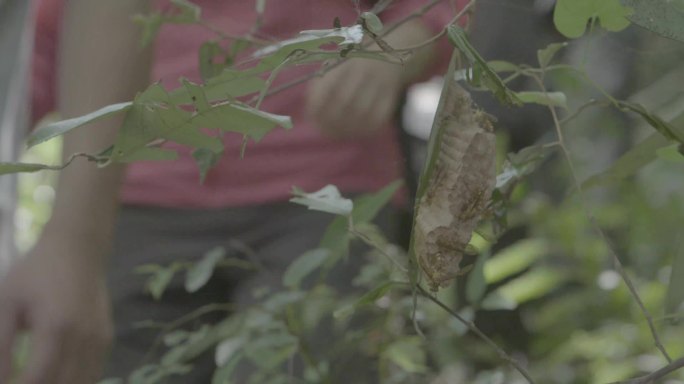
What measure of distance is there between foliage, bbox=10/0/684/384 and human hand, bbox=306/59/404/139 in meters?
0.11

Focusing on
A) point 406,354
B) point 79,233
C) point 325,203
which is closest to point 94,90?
point 79,233

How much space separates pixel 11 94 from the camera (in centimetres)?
118

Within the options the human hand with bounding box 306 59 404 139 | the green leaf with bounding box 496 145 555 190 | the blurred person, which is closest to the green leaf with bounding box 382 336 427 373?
the human hand with bounding box 306 59 404 139

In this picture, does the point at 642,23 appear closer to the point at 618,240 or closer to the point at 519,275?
the point at 519,275

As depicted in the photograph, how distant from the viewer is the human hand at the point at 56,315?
93 cm

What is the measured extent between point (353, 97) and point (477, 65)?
0.60 m

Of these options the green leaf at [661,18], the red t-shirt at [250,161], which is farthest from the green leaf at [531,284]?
the green leaf at [661,18]

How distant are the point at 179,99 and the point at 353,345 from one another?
1.81 ft

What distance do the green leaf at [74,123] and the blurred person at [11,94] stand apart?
683mm

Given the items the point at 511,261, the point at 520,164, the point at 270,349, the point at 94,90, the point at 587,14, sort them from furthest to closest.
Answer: the point at 511,261
the point at 94,90
the point at 270,349
the point at 520,164
the point at 587,14

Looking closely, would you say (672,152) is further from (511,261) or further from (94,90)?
(511,261)

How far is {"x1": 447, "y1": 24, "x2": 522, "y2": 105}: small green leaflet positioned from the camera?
471 mm

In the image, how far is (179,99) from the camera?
19.0 inches

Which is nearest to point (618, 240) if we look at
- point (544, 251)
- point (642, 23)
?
point (544, 251)
